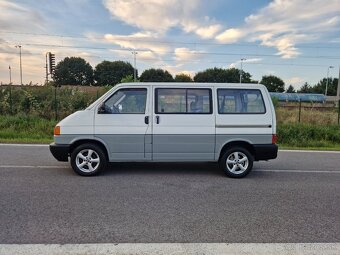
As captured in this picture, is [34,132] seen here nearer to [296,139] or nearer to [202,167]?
[202,167]

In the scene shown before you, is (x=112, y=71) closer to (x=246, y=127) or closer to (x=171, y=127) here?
(x=171, y=127)

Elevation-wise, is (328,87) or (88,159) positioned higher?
(328,87)

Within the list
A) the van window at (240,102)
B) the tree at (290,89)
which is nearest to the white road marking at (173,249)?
the van window at (240,102)

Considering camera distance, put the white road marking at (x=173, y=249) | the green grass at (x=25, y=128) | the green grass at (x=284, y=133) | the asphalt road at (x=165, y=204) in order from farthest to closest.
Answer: the green grass at (x=284, y=133), the green grass at (x=25, y=128), the asphalt road at (x=165, y=204), the white road marking at (x=173, y=249)

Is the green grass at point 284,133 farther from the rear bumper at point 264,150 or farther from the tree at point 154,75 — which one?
the tree at point 154,75

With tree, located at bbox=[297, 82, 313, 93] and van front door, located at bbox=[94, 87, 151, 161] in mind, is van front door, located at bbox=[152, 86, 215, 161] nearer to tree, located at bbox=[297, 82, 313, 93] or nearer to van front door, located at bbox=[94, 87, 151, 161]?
van front door, located at bbox=[94, 87, 151, 161]

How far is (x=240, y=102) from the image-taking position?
6.40 metres

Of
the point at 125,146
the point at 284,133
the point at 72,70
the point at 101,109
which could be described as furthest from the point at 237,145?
the point at 72,70

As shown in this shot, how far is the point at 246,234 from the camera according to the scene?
3.80 meters

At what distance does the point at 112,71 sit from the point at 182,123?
87168mm

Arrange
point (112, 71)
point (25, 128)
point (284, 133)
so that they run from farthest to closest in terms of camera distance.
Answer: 1. point (112, 71)
2. point (25, 128)
3. point (284, 133)

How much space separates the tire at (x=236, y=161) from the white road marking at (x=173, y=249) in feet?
9.62

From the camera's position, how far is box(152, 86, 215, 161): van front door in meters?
6.26

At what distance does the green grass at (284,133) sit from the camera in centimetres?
1252
